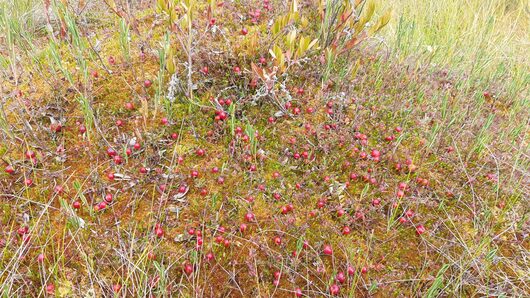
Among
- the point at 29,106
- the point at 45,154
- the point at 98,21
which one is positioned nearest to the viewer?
the point at 45,154

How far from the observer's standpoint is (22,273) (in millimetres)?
2631

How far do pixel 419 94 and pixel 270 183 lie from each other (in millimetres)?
2122

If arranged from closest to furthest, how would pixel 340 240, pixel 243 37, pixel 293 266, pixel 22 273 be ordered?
pixel 22 273 → pixel 293 266 → pixel 340 240 → pixel 243 37

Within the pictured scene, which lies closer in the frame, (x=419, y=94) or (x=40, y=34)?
(x=419, y=94)

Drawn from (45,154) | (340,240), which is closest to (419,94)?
(340,240)

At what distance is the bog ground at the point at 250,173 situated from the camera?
2.80 m

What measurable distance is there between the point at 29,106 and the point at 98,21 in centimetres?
215

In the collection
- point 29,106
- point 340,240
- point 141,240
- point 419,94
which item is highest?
point 29,106

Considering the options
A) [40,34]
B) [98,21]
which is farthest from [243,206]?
[40,34]

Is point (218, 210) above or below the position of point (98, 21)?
below

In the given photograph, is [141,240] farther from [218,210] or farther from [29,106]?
[29,106]

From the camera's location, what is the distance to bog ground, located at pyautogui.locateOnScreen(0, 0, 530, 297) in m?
2.80

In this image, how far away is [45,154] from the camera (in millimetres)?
3336

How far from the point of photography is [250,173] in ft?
11.0
